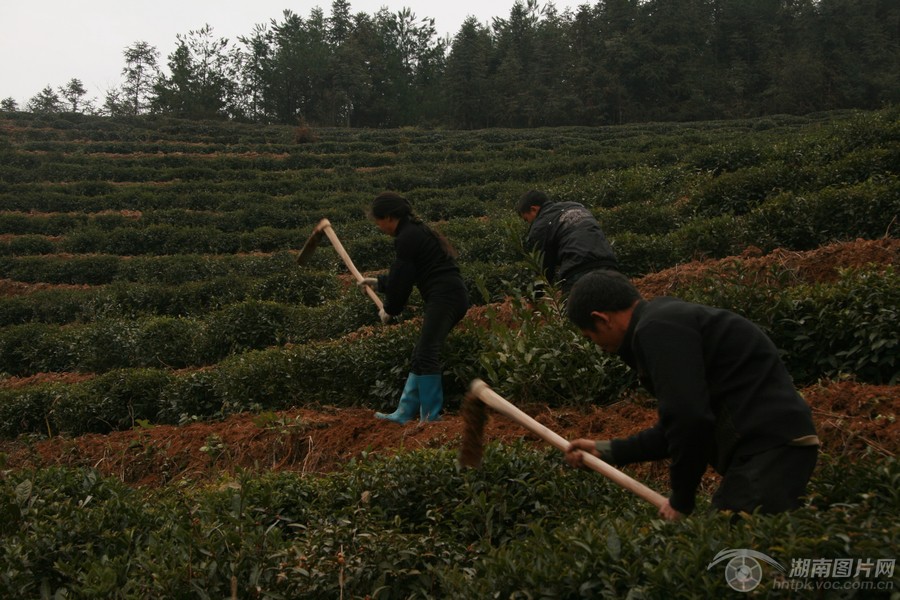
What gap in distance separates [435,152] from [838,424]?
2873cm

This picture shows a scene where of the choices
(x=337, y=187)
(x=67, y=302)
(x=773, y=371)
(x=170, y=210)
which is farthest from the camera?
(x=337, y=187)

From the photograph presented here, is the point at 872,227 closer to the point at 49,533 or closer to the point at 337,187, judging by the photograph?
the point at 49,533

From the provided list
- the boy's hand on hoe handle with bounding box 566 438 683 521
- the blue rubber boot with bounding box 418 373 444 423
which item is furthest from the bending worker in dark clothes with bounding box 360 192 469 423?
the boy's hand on hoe handle with bounding box 566 438 683 521

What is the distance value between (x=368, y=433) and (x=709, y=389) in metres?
3.53

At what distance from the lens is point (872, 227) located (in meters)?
8.88

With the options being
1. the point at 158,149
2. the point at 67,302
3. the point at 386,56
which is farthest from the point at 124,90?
the point at 67,302

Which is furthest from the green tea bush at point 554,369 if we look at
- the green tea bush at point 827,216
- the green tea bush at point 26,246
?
the green tea bush at point 26,246

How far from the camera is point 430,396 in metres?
5.77

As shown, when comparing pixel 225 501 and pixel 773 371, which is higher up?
pixel 773 371

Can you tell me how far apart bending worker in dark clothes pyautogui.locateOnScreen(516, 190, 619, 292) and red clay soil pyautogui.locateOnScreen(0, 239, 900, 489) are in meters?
0.92

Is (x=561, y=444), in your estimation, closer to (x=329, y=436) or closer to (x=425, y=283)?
(x=425, y=283)

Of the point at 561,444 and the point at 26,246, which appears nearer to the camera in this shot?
the point at 561,444

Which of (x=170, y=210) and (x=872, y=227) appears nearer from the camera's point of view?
(x=872, y=227)

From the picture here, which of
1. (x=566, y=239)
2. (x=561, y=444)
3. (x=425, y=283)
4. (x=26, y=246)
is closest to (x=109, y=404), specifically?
(x=425, y=283)
